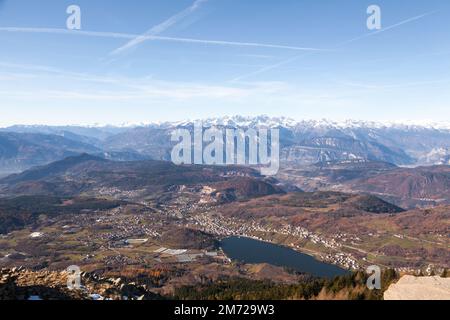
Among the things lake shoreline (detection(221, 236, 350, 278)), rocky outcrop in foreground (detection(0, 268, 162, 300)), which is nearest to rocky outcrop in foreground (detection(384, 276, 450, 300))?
rocky outcrop in foreground (detection(0, 268, 162, 300))

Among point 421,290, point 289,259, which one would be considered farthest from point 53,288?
point 289,259

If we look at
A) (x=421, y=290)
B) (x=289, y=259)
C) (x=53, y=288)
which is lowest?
(x=289, y=259)

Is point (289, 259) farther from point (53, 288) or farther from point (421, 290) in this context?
point (53, 288)

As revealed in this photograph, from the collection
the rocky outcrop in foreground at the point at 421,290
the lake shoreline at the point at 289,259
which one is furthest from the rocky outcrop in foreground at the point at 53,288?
the lake shoreline at the point at 289,259

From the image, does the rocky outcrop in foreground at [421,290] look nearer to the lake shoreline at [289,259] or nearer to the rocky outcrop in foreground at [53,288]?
the rocky outcrop in foreground at [53,288]
